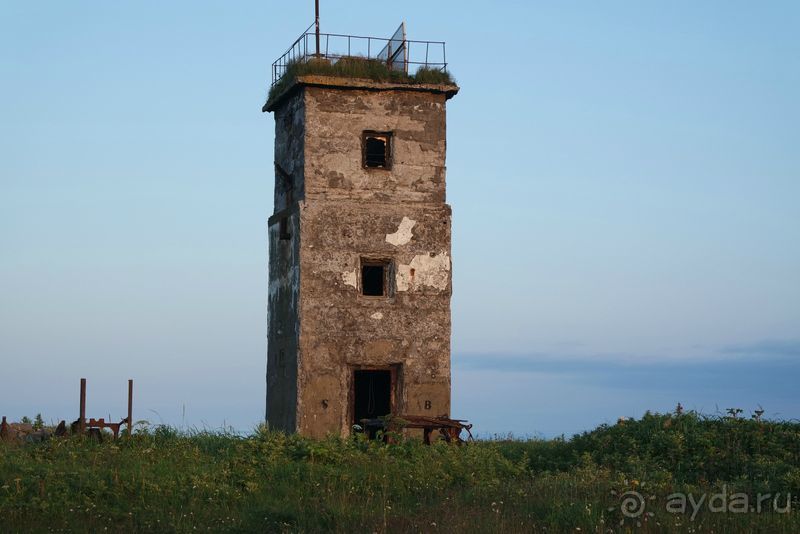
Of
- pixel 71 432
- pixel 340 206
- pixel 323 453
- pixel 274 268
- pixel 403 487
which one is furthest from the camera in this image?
pixel 274 268

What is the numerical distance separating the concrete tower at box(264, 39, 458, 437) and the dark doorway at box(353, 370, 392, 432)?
0.70 ft

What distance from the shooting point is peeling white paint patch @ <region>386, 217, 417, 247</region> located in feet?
87.8

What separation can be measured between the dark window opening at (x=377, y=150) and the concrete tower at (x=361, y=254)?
2cm

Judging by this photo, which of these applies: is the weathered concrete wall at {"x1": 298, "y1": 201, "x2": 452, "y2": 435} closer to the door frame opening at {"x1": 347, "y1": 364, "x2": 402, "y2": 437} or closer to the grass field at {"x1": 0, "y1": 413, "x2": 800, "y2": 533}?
the door frame opening at {"x1": 347, "y1": 364, "x2": 402, "y2": 437}

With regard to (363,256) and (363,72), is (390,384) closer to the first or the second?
(363,256)

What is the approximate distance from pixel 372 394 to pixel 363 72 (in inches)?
310

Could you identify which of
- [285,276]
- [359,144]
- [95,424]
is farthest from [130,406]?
[359,144]

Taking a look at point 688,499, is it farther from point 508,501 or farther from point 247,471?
point 247,471

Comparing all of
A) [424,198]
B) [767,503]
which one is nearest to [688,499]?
[767,503]

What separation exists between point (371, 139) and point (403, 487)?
1098 centimetres

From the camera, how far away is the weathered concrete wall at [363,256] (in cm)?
2620

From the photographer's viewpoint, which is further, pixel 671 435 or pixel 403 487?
pixel 671 435

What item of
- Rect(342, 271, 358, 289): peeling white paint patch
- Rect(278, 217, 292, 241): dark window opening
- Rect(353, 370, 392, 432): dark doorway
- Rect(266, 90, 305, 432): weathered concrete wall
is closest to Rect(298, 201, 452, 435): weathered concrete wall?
Rect(342, 271, 358, 289): peeling white paint patch

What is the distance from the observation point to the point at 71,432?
23.1 m
